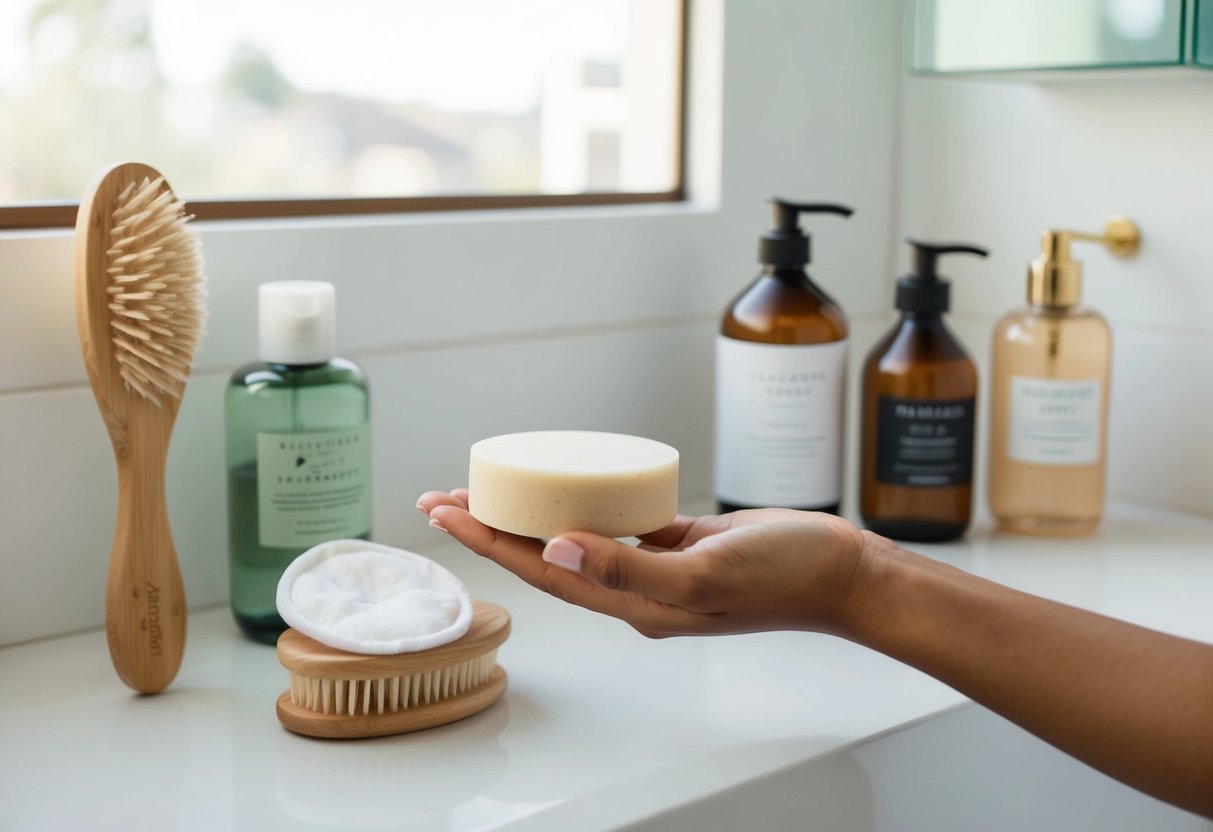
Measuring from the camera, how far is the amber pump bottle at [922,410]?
2.97 ft

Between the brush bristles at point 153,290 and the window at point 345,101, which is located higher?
the window at point 345,101

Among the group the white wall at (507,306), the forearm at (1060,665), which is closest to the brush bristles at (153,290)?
the white wall at (507,306)

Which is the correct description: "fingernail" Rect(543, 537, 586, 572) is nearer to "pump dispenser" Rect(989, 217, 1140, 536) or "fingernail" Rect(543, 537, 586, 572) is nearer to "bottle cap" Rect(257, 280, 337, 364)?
"bottle cap" Rect(257, 280, 337, 364)

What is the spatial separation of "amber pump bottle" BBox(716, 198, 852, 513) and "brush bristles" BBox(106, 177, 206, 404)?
1.31 ft

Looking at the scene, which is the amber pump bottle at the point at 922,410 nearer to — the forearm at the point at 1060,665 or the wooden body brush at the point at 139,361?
the forearm at the point at 1060,665

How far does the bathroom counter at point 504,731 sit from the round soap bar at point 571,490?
4.4 inches

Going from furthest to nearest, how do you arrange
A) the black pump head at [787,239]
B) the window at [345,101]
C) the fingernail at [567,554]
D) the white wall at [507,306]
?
the window at [345,101] < the black pump head at [787,239] < the white wall at [507,306] < the fingernail at [567,554]

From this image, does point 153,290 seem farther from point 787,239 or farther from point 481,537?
point 787,239

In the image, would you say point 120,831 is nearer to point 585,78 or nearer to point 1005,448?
point 1005,448

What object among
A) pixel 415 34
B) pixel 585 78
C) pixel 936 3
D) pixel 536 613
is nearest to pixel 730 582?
pixel 536 613

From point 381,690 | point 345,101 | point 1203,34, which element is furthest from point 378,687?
point 345,101

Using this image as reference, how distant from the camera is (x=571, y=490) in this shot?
56 centimetres

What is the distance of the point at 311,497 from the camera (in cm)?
73

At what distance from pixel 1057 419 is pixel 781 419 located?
22cm
